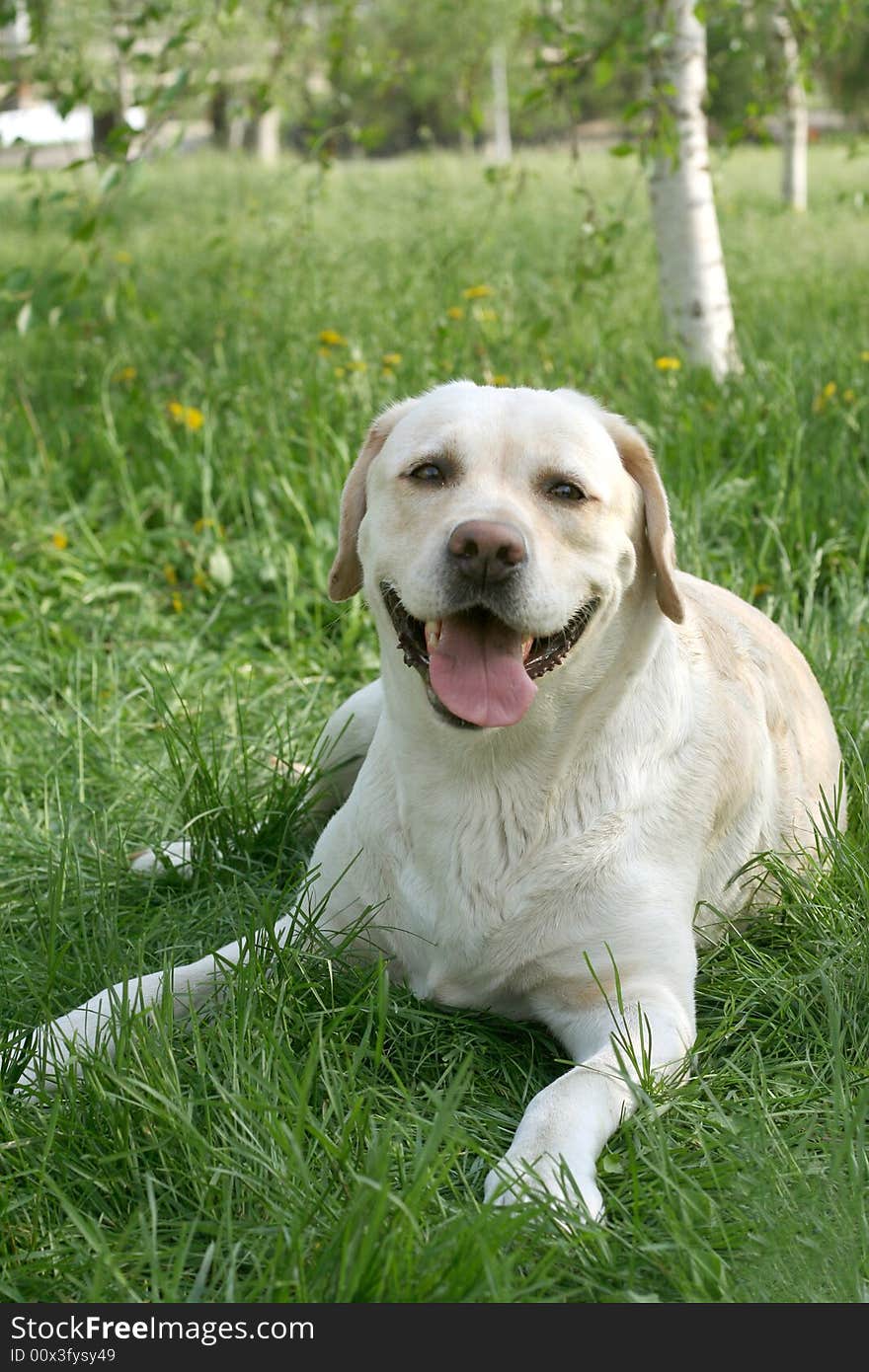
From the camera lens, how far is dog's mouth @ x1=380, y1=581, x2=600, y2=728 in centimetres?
256

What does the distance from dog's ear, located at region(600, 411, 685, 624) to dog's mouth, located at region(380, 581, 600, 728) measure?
180 mm

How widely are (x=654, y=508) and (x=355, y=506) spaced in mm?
652

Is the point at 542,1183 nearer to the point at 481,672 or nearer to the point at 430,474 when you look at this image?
the point at 481,672

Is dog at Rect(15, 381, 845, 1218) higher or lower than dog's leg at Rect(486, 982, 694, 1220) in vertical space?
higher

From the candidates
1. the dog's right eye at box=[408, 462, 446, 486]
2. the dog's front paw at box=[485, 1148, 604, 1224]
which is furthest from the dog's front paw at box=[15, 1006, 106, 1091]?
the dog's right eye at box=[408, 462, 446, 486]

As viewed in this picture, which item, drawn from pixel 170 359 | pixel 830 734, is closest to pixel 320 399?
pixel 170 359

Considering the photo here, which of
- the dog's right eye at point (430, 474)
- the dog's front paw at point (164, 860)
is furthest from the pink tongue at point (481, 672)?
the dog's front paw at point (164, 860)

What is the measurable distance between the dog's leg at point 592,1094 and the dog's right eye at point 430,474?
1024 mm

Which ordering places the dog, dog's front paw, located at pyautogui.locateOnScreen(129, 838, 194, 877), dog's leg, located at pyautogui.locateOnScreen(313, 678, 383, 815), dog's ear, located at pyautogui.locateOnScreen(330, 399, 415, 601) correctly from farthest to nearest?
dog's leg, located at pyautogui.locateOnScreen(313, 678, 383, 815)
dog's front paw, located at pyautogui.locateOnScreen(129, 838, 194, 877)
dog's ear, located at pyautogui.locateOnScreen(330, 399, 415, 601)
the dog

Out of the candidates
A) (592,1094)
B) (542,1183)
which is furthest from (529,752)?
(542,1183)

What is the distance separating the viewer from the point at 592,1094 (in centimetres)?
233

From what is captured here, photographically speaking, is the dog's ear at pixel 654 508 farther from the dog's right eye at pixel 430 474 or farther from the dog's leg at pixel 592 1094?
the dog's leg at pixel 592 1094

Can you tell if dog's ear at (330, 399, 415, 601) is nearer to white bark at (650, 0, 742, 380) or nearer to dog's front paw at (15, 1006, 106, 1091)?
dog's front paw at (15, 1006, 106, 1091)

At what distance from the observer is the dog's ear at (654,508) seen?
108 inches
